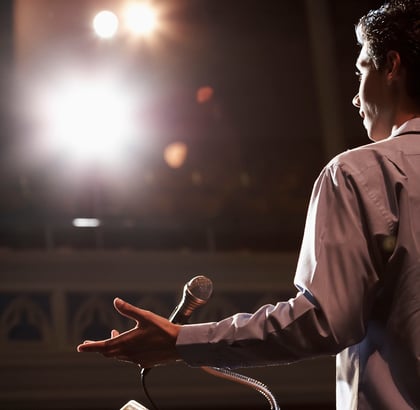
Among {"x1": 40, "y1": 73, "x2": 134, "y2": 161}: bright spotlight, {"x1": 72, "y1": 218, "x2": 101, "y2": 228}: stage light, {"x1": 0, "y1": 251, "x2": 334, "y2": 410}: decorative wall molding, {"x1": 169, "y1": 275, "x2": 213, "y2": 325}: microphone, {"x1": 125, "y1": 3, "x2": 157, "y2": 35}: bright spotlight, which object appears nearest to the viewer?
{"x1": 169, "y1": 275, "x2": 213, "y2": 325}: microphone

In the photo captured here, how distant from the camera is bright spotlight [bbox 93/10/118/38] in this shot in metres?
5.14

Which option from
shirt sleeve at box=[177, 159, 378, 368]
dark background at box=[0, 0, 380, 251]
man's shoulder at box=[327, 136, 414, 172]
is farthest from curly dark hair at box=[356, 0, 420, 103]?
dark background at box=[0, 0, 380, 251]

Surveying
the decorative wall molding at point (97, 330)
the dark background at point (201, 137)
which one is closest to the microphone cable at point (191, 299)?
the decorative wall molding at point (97, 330)

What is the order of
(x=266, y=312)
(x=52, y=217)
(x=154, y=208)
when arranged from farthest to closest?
(x=154, y=208) → (x=52, y=217) → (x=266, y=312)

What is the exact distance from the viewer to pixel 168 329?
1170 millimetres

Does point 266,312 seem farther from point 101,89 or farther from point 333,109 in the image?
point 333,109

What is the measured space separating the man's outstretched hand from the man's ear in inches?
23.6

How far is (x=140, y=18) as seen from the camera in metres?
5.31

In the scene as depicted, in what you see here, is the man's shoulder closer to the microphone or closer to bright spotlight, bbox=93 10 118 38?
the microphone

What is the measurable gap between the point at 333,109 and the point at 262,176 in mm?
885

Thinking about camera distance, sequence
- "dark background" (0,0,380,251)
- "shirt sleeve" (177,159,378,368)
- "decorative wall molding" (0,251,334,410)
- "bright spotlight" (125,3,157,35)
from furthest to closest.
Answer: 1. "bright spotlight" (125,3,157,35)
2. "dark background" (0,0,380,251)
3. "decorative wall molding" (0,251,334,410)
4. "shirt sleeve" (177,159,378,368)

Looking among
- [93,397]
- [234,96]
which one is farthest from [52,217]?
[234,96]

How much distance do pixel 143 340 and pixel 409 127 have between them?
1.89ft

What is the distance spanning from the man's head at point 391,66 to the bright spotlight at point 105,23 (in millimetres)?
3957
